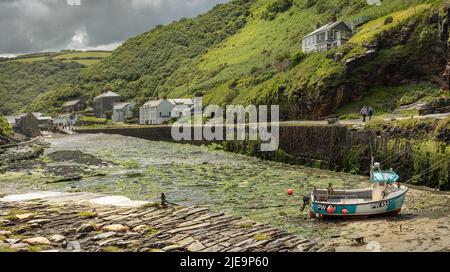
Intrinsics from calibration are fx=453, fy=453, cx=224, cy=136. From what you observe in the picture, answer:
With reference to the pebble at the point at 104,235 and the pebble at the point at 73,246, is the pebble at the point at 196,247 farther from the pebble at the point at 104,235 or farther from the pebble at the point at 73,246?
the pebble at the point at 73,246

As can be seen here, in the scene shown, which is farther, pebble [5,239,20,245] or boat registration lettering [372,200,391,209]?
boat registration lettering [372,200,391,209]

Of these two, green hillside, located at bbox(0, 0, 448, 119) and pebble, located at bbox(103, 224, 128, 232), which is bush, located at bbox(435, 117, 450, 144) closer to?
green hillside, located at bbox(0, 0, 448, 119)

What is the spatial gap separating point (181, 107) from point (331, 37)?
42773 mm

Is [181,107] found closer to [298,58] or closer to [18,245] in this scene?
[298,58]

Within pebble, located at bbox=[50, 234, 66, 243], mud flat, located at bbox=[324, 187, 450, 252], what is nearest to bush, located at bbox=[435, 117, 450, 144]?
mud flat, located at bbox=[324, 187, 450, 252]

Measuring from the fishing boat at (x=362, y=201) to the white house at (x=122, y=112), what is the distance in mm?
112818

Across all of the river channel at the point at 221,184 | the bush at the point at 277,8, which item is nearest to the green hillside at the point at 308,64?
the bush at the point at 277,8

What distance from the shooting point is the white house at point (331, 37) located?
7464 centimetres

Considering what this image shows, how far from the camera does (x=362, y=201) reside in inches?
969

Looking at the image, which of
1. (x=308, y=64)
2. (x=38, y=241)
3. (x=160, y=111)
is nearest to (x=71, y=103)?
(x=160, y=111)

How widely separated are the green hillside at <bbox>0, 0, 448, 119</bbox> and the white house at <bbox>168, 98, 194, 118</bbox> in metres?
4.08

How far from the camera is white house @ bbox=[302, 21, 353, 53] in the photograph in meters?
74.6
